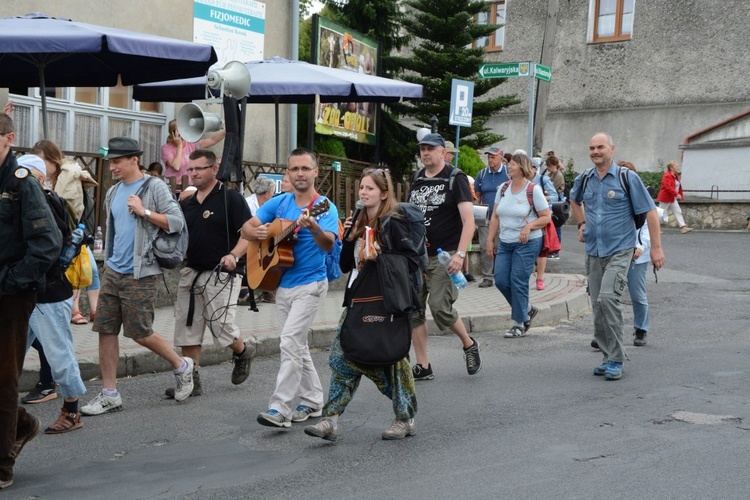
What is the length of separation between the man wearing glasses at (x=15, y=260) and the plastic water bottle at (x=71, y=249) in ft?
1.79

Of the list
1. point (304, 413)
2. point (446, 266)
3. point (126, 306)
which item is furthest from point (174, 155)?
point (304, 413)

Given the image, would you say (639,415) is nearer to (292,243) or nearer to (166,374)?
(292,243)

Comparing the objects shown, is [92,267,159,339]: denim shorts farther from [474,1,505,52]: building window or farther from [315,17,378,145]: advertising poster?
[474,1,505,52]: building window

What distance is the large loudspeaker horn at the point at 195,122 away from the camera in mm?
8594

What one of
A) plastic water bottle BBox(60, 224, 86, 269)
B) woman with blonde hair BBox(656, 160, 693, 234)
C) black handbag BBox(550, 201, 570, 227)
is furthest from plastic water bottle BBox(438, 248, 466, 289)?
woman with blonde hair BBox(656, 160, 693, 234)

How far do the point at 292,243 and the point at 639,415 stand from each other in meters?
2.65

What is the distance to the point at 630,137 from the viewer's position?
33.2 metres

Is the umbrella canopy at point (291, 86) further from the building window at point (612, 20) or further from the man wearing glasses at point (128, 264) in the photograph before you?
the building window at point (612, 20)

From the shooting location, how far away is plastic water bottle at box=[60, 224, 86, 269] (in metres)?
5.77

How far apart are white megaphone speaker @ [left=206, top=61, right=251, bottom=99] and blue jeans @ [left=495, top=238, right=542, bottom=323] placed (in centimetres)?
339

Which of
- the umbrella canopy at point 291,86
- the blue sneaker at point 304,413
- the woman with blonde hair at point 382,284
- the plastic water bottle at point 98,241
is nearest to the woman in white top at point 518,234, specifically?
the umbrella canopy at point 291,86

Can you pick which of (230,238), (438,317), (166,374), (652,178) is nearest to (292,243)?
(230,238)

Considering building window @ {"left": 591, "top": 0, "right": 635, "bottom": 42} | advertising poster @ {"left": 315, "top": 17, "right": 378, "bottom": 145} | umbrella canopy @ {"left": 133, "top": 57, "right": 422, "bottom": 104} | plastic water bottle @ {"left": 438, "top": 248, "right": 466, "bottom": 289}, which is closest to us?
plastic water bottle @ {"left": 438, "top": 248, "right": 466, "bottom": 289}

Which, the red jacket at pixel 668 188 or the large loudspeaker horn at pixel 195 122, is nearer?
the large loudspeaker horn at pixel 195 122
